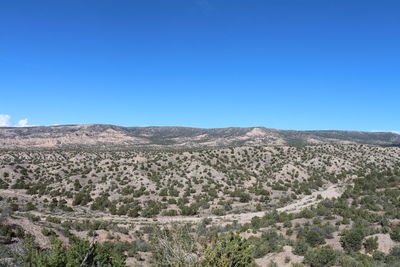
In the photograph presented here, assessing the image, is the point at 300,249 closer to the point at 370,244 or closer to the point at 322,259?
the point at 322,259

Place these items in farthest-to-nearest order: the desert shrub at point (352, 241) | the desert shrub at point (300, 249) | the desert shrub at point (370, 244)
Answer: the desert shrub at point (352, 241) < the desert shrub at point (370, 244) < the desert shrub at point (300, 249)

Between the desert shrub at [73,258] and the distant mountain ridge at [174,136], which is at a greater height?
the distant mountain ridge at [174,136]

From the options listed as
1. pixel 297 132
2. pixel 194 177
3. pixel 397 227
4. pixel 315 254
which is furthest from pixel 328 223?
pixel 297 132

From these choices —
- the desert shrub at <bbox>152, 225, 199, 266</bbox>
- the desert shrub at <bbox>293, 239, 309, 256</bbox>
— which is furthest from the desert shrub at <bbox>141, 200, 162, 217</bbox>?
the desert shrub at <bbox>152, 225, 199, 266</bbox>

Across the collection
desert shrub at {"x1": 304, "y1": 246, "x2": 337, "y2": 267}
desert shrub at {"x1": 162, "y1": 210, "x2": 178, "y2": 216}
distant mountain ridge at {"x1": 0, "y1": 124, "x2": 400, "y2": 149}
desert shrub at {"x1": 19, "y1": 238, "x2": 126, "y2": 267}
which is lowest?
Answer: desert shrub at {"x1": 162, "y1": 210, "x2": 178, "y2": 216}

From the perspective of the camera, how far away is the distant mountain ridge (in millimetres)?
136625

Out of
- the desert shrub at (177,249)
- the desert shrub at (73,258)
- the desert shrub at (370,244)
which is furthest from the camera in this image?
the desert shrub at (370,244)

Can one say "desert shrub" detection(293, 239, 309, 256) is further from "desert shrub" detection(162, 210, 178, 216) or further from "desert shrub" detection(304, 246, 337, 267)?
"desert shrub" detection(162, 210, 178, 216)

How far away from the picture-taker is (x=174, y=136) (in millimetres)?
167500

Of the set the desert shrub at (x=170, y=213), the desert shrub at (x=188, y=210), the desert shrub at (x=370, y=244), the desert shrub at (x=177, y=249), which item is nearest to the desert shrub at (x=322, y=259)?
the desert shrub at (x=370, y=244)

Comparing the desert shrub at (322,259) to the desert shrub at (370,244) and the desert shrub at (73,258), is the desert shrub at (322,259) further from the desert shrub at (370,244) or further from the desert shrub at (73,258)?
the desert shrub at (73,258)

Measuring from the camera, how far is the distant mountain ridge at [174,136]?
13662cm

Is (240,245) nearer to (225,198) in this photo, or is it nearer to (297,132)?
(225,198)

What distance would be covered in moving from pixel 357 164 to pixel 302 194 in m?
25.0
